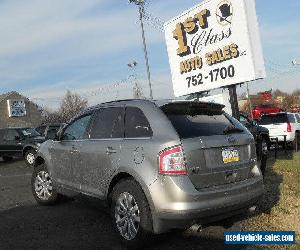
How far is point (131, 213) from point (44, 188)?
320 cm

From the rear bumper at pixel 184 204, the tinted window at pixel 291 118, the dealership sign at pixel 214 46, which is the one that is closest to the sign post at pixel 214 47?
the dealership sign at pixel 214 46

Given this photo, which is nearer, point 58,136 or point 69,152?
point 69,152

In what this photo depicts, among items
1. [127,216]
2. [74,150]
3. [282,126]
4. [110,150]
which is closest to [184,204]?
[127,216]

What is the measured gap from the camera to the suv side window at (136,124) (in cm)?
563

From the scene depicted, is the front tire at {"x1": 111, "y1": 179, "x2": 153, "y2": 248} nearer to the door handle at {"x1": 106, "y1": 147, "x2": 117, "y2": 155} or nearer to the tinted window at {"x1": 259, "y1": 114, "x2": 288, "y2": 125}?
the door handle at {"x1": 106, "y1": 147, "x2": 117, "y2": 155}

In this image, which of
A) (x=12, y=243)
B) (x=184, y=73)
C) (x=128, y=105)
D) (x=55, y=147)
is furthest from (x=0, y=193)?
(x=184, y=73)

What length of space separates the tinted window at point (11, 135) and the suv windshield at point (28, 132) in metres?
0.23

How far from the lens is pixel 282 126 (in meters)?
18.8

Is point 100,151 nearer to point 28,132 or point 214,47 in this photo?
point 214,47

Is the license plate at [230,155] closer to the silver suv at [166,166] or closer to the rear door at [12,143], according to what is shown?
the silver suv at [166,166]

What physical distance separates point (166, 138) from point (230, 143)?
2.83ft

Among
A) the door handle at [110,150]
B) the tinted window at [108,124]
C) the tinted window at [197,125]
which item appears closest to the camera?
the tinted window at [197,125]

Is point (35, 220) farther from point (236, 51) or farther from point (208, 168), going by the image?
point (236, 51)

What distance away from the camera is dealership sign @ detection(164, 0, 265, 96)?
483 inches
